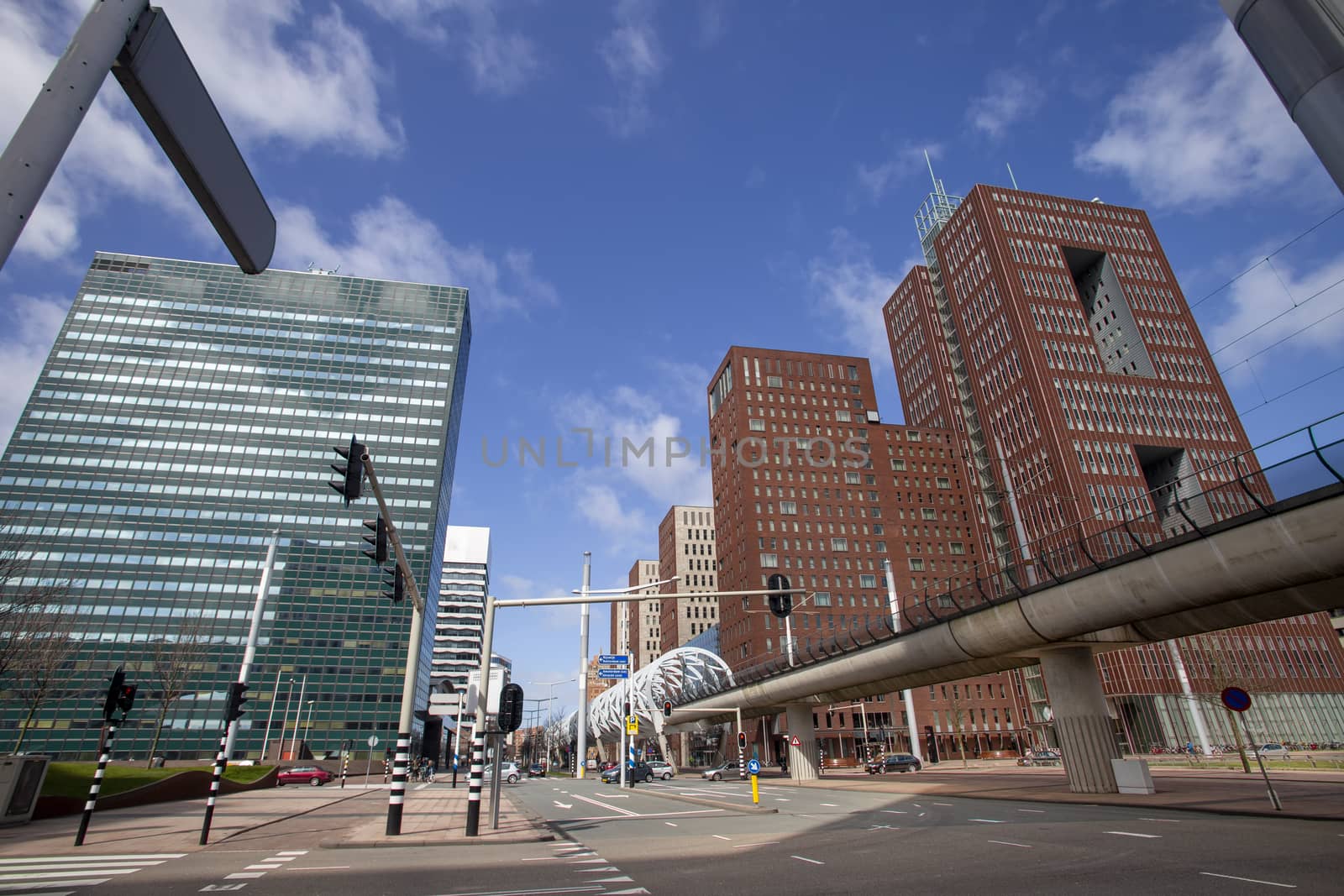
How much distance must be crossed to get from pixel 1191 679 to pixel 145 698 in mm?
119418

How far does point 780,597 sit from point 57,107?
53.3ft

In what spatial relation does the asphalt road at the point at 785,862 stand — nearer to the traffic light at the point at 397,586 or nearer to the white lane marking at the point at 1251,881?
the white lane marking at the point at 1251,881

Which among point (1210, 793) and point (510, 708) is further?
point (1210, 793)

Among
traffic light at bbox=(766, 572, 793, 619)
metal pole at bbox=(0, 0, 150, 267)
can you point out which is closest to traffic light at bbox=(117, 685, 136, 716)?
traffic light at bbox=(766, 572, 793, 619)

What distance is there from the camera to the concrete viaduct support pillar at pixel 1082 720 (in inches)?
946

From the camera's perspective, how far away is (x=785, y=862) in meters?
11.2

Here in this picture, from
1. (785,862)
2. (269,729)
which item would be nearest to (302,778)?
(269,729)

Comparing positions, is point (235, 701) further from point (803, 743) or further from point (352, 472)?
point (803, 743)

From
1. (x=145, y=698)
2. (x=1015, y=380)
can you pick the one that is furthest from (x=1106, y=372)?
(x=145, y=698)

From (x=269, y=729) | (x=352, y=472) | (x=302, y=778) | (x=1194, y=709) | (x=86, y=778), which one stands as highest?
(x=352, y=472)

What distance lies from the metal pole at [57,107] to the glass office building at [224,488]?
84986 mm

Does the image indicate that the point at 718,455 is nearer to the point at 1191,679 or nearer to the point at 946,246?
the point at 946,246

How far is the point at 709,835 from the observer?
50.4 ft

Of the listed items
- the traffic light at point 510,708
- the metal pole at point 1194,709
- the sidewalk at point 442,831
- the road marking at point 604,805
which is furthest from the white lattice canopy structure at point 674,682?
the metal pole at point 1194,709
